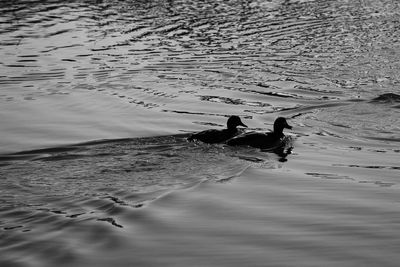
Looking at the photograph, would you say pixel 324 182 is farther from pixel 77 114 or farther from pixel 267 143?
pixel 77 114

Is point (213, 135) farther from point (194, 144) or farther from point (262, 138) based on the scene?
point (262, 138)

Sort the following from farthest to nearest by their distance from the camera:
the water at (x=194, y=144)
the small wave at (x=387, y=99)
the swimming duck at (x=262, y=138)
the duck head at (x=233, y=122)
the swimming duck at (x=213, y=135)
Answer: the small wave at (x=387, y=99), the duck head at (x=233, y=122), the swimming duck at (x=262, y=138), the swimming duck at (x=213, y=135), the water at (x=194, y=144)

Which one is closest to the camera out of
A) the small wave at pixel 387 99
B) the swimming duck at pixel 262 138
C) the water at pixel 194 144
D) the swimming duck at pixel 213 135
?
the water at pixel 194 144

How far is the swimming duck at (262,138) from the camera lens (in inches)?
496

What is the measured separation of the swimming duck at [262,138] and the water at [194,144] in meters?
0.16

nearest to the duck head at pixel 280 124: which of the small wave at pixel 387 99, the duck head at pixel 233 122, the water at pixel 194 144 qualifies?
the water at pixel 194 144

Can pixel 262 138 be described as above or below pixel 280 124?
below

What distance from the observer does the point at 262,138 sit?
509 inches

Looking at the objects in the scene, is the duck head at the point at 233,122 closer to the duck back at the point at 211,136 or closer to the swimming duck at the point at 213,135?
the swimming duck at the point at 213,135

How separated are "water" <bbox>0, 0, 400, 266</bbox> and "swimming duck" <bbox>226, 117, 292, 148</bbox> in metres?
0.16

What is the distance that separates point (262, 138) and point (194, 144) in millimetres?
1219

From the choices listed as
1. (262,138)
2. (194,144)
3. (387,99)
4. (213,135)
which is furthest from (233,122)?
(387,99)

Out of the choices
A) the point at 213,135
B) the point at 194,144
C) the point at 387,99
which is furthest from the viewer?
the point at 387,99

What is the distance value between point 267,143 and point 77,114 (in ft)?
13.2
